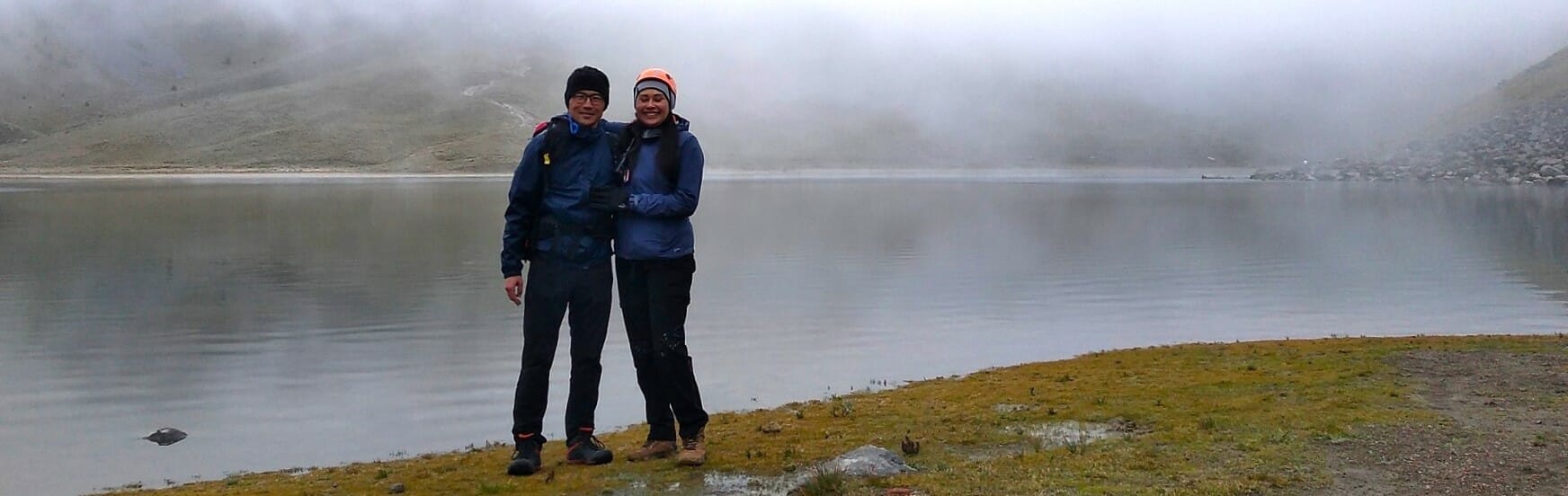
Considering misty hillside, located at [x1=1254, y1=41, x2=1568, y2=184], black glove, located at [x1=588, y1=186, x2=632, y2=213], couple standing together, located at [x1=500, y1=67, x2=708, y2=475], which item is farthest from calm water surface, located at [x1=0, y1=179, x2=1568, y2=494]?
misty hillside, located at [x1=1254, y1=41, x2=1568, y2=184]

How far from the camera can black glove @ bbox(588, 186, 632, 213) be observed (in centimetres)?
775

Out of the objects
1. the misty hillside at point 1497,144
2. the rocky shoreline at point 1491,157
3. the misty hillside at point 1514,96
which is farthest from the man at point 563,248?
the misty hillside at point 1514,96

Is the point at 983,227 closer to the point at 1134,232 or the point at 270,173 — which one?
the point at 1134,232

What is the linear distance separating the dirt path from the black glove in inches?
175

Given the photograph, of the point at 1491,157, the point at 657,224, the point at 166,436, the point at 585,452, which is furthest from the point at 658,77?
the point at 1491,157

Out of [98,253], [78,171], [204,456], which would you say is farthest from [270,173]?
[204,456]

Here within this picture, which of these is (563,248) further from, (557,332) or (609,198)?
(557,332)

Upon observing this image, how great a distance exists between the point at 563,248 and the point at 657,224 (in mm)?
638

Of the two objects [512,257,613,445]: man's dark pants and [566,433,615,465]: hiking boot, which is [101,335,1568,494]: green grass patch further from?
[512,257,613,445]: man's dark pants

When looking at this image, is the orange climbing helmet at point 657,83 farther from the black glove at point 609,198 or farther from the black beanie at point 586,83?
the black glove at point 609,198

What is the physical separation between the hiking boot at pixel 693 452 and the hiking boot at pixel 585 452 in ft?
1.66

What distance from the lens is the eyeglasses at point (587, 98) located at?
25.6 feet

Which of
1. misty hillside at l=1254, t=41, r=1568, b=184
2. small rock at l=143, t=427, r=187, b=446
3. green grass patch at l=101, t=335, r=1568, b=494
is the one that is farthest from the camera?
misty hillside at l=1254, t=41, r=1568, b=184

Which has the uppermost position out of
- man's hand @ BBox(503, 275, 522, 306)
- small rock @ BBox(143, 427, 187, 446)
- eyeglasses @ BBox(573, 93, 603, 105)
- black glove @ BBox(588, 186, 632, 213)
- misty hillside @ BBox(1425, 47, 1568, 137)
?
misty hillside @ BBox(1425, 47, 1568, 137)
